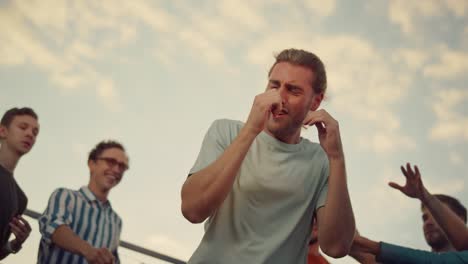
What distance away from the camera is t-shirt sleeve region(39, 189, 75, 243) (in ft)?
9.66

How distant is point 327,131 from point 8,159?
2638 mm

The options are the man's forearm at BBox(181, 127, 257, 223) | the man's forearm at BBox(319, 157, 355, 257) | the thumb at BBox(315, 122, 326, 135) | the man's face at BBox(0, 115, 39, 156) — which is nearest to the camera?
the man's forearm at BBox(181, 127, 257, 223)

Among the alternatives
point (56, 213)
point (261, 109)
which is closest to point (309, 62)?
point (261, 109)

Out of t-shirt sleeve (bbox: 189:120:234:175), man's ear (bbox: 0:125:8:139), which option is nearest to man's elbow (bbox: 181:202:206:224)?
t-shirt sleeve (bbox: 189:120:234:175)

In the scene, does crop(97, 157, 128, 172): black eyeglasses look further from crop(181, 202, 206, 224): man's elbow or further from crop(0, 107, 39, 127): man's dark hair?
crop(181, 202, 206, 224): man's elbow

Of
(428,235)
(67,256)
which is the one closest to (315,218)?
(67,256)

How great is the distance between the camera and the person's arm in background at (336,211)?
58.7 inches

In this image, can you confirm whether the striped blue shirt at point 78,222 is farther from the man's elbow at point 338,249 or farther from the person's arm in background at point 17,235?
the man's elbow at point 338,249

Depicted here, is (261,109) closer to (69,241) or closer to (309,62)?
(309,62)

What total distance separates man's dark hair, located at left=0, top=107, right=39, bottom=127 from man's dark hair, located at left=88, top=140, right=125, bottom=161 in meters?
0.52

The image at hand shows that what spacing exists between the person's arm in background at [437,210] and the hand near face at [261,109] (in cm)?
188

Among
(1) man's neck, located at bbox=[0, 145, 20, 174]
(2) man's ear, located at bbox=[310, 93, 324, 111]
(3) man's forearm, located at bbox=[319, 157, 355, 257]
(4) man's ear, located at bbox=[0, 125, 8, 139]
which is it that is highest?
(2) man's ear, located at bbox=[310, 93, 324, 111]

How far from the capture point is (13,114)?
12.0ft

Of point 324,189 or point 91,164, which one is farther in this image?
point 91,164
